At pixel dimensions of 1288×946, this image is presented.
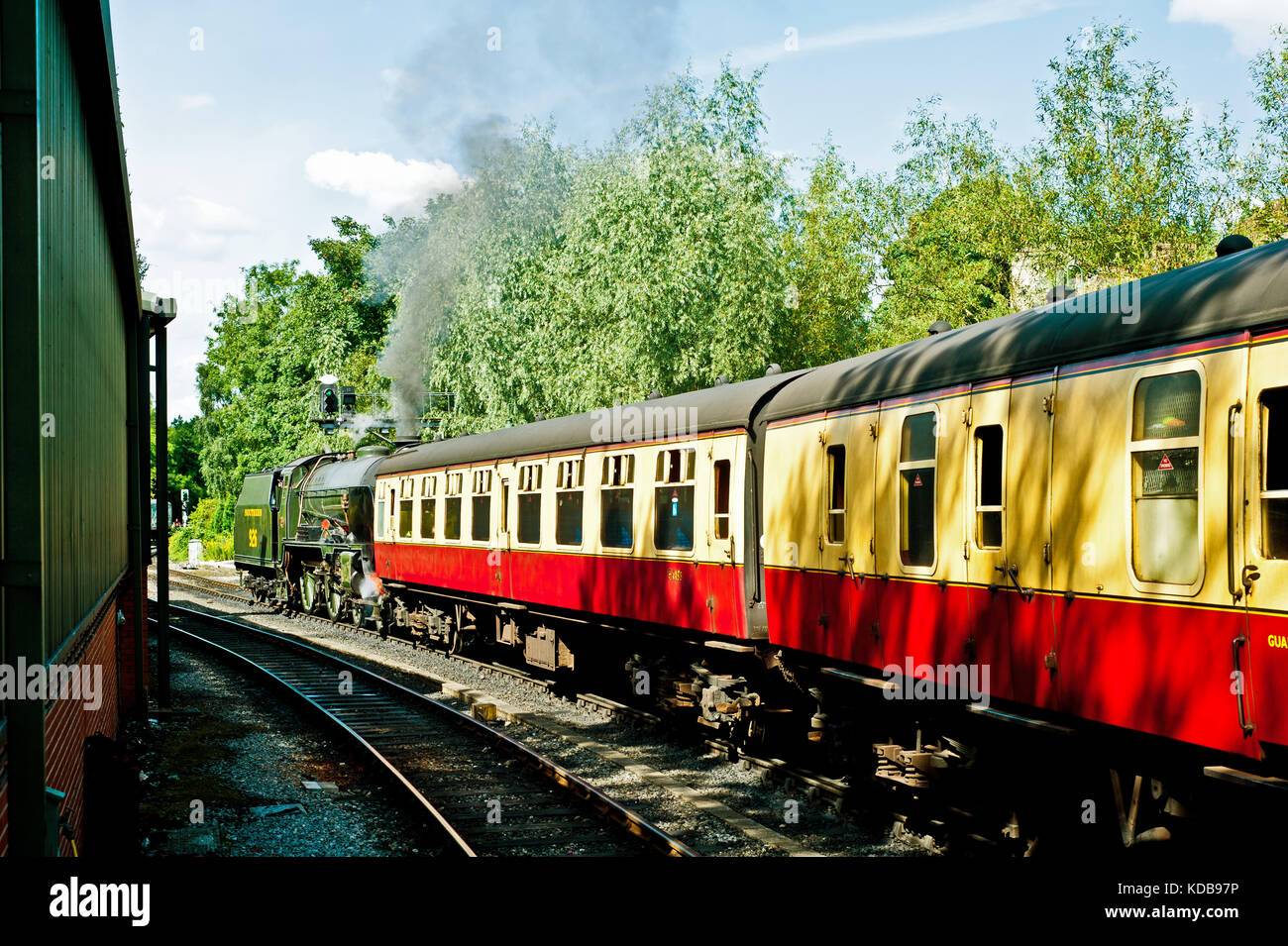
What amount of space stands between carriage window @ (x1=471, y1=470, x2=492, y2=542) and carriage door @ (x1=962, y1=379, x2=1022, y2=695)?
36.1 feet

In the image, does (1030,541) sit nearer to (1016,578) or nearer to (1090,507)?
(1016,578)

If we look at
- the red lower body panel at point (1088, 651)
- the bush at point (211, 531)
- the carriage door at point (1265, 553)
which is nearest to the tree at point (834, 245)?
the red lower body panel at point (1088, 651)

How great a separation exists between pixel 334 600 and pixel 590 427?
1560 centimetres

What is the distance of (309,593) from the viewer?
98.3ft

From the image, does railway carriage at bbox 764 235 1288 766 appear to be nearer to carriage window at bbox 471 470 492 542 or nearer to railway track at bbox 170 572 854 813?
railway track at bbox 170 572 854 813

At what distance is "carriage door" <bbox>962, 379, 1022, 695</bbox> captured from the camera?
702 cm

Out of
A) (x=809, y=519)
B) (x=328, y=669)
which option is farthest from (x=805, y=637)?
(x=328, y=669)

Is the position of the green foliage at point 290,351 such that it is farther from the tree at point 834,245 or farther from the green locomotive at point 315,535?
the tree at point 834,245

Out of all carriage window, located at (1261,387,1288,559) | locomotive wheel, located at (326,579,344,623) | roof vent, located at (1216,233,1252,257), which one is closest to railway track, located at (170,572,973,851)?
carriage window, located at (1261,387,1288,559)

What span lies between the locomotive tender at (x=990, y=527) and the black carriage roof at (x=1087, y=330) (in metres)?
0.02

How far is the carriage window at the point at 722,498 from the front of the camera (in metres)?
11.2

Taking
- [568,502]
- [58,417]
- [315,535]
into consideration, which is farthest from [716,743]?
[315,535]
